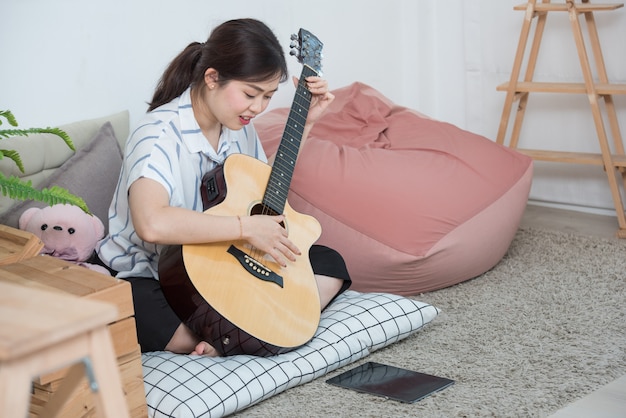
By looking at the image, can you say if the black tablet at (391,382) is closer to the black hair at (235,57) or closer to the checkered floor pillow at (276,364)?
the checkered floor pillow at (276,364)

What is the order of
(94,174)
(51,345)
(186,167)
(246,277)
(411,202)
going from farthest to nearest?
1. (411,202)
2. (94,174)
3. (186,167)
4. (246,277)
5. (51,345)

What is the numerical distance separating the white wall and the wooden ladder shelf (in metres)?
0.10

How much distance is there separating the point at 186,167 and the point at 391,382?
71cm

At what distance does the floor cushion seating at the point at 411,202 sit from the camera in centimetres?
262

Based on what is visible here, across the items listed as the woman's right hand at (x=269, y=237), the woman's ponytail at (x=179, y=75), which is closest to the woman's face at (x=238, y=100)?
the woman's ponytail at (x=179, y=75)

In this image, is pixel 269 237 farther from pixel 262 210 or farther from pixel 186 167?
pixel 186 167

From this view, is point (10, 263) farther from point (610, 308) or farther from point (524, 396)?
point (610, 308)

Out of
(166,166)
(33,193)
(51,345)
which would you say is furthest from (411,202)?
(51,345)

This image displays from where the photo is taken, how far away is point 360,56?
3.78 m

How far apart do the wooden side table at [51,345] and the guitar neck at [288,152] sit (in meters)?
1.04

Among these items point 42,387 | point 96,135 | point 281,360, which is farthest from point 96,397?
point 96,135

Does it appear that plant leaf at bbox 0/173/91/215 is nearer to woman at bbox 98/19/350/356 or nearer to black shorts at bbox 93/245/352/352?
woman at bbox 98/19/350/356

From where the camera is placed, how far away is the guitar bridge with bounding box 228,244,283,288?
6.72 feet

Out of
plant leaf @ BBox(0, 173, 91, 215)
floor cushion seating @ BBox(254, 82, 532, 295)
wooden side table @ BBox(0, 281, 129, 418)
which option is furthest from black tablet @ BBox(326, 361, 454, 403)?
wooden side table @ BBox(0, 281, 129, 418)
